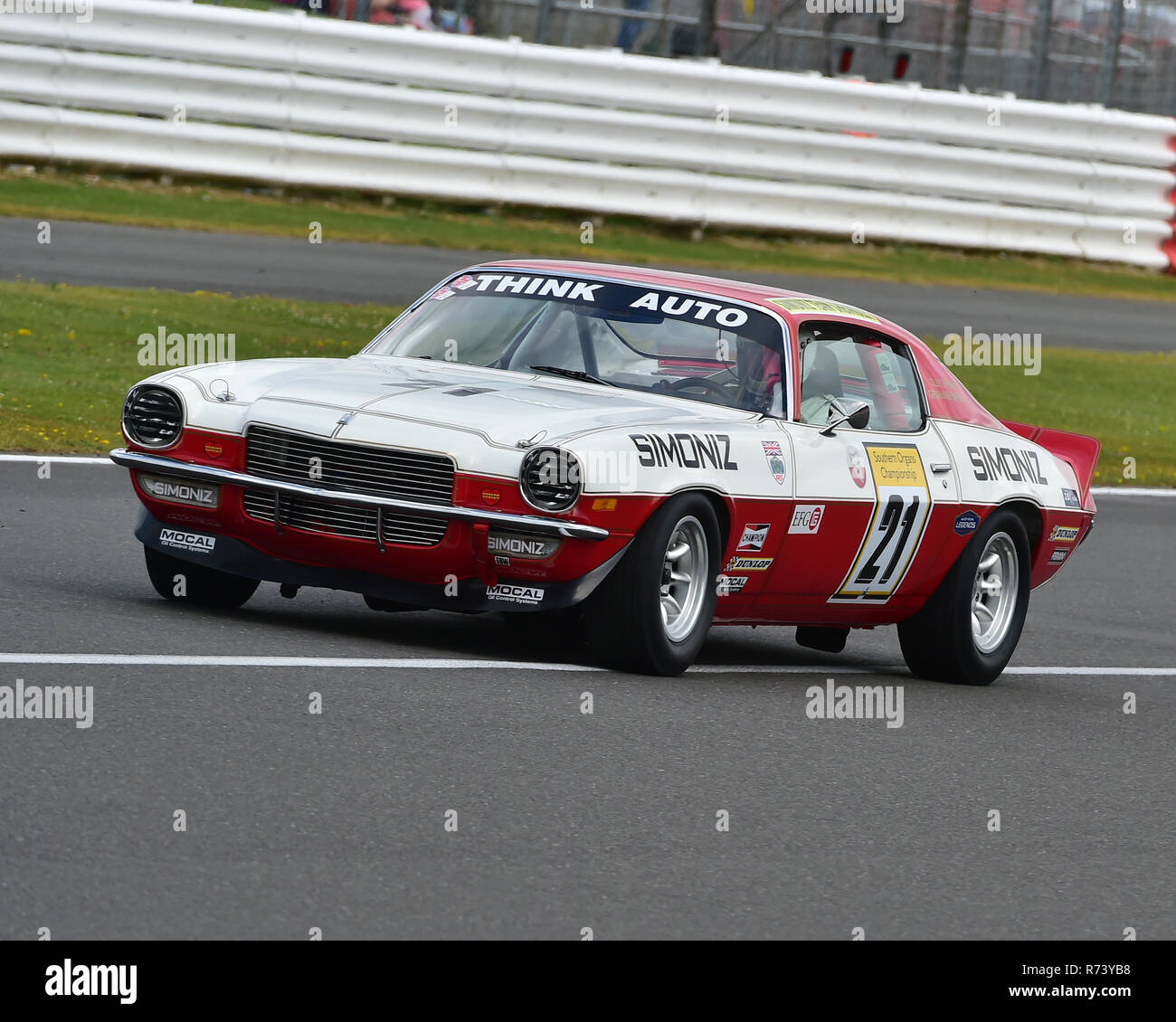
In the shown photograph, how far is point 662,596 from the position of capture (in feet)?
25.0

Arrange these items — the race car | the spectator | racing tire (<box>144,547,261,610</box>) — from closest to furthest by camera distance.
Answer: the race car
racing tire (<box>144,547,261,610</box>)
the spectator

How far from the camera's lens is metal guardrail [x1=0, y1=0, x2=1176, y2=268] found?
18.6 metres

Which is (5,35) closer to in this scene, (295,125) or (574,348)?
(295,125)

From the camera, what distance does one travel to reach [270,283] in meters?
16.5

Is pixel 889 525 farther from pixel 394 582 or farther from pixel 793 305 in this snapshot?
pixel 394 582

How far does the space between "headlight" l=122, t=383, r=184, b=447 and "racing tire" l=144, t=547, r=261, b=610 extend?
1.61 ft

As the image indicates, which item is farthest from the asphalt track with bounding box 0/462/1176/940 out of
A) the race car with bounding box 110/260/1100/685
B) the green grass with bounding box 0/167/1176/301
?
the green grass with bounding box 0/167/1176/301

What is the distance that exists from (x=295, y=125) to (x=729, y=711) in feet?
41.7

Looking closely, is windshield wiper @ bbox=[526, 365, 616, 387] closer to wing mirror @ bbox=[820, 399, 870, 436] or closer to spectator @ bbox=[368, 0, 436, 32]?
wing mirror @ bbox=[820, 399, 870, 436]

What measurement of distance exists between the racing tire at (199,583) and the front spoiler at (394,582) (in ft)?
1.16

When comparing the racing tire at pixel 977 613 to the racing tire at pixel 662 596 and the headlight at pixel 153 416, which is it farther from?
the headlight at pixel 153 416

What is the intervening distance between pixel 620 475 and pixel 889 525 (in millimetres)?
1610

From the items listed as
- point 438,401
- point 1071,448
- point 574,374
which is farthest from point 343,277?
point 438,401
